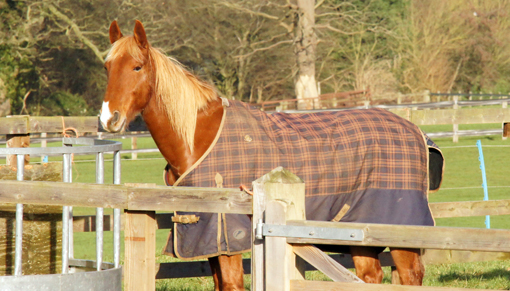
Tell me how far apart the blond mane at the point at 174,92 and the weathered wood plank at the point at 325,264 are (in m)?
1.62

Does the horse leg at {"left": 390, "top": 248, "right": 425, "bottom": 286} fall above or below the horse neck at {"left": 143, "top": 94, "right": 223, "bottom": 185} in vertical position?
below

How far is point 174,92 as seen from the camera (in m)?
3.87

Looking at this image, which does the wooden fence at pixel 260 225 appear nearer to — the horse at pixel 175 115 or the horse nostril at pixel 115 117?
the horse at pixel 175 115

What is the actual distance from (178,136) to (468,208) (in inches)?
91.1

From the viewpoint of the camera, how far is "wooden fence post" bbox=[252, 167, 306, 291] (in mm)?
2260

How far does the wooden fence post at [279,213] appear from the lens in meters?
2.26

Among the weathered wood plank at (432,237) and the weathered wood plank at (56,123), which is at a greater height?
the weathered wood plank at (56,123)

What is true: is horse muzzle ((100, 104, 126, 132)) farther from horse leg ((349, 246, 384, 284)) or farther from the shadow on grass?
the shadow on grass

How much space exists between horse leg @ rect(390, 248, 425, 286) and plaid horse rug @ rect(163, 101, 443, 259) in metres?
0.22

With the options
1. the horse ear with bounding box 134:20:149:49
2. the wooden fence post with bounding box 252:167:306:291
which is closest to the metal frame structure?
the horse ear with bounding box 134:20:149:49

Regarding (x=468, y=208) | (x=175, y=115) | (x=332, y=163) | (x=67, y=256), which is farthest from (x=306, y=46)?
(x=67, y=256)

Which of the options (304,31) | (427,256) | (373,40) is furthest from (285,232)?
(373,40)

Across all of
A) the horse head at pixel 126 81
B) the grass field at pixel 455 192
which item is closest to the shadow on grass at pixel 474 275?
the grass field at pixel 455 192

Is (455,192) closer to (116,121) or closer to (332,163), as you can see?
(332,163)
